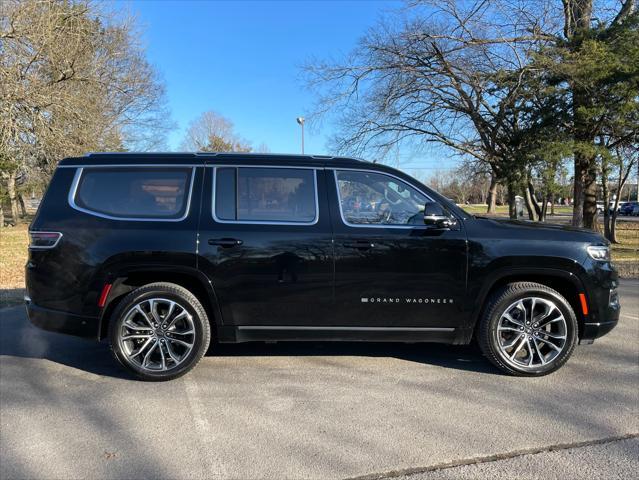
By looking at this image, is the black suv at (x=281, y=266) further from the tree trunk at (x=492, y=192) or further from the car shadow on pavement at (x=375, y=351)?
the tree trunk at (x=492, y=192)

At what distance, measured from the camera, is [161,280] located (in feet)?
13.9

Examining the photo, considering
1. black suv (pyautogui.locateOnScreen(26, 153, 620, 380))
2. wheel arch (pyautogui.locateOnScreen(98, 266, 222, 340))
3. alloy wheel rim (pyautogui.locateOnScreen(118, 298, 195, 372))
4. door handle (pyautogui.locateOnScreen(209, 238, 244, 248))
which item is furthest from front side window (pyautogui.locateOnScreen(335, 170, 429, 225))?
alloy wheel rim (pyautogui.locateOnScreen(118, 298, 195, 372))

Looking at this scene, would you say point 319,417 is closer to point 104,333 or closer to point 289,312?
point 289,312

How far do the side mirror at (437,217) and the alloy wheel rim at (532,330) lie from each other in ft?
2.98

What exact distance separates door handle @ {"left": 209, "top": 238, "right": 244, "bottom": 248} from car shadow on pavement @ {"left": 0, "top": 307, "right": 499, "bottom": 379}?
1.26 meters

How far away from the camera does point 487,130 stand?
44.7 feet

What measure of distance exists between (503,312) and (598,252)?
99 centimetres

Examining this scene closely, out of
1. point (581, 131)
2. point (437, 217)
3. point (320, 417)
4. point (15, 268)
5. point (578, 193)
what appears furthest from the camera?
point (578, 193)

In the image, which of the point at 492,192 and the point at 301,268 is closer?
the point at 301,268

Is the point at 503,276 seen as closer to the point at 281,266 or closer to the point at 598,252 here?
A: the point at 598,252

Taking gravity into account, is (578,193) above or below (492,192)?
below

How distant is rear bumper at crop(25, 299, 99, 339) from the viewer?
4.11 meters

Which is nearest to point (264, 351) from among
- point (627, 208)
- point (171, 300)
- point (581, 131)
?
point (171, 300)

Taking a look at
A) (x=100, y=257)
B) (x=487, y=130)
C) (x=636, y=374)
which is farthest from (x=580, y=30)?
(x=100, y=257)
